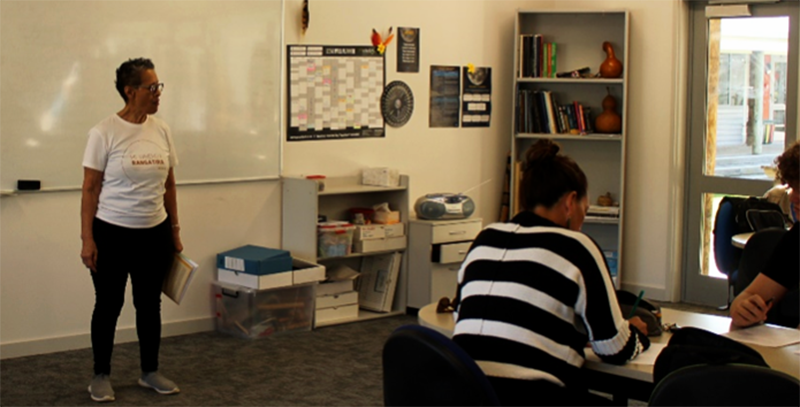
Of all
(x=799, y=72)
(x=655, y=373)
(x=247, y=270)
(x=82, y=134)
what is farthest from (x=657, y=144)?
(x=655, y=373)

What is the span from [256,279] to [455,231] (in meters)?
1.47

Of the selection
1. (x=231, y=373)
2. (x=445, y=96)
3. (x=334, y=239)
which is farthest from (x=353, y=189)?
(x=231, y=373)

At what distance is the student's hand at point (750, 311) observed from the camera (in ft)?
10.1

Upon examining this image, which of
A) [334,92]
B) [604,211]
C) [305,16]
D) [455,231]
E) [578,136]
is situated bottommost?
[455,231]

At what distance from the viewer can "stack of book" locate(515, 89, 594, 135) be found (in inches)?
284

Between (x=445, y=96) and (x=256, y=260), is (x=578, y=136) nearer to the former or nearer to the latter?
(x=445, y=96)

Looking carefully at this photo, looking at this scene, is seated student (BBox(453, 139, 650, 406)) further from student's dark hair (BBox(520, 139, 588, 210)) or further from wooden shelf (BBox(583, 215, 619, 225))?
wooden shelf (BBox(583, 215, 619, 225))

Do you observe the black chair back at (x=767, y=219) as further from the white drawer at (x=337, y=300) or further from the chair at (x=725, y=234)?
the white drawer at (x=337, y=300)

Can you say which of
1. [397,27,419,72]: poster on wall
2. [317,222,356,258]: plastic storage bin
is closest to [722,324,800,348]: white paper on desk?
[317,222,356,258]: plastic storage bin

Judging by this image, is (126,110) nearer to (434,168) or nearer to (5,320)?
(5,320)

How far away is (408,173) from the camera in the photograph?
269 inches

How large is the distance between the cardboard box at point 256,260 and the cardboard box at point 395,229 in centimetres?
76

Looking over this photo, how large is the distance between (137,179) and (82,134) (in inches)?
44.0

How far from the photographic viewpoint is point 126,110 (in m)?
4.38
